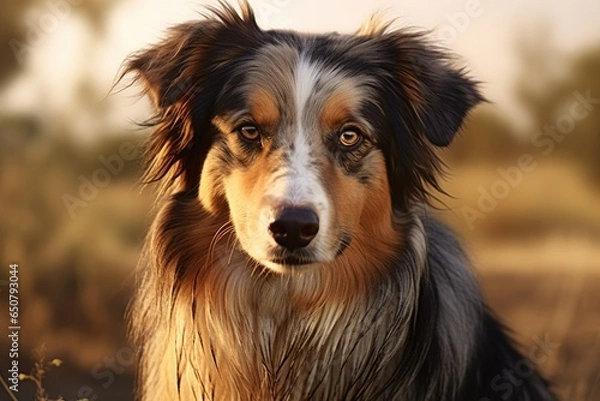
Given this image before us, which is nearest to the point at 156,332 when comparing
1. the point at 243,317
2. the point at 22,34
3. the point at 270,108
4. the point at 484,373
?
the point at 243,317

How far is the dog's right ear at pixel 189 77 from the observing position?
4.01 m

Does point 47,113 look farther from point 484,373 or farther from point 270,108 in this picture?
point 484,373

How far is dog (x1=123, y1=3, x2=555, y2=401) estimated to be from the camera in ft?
12.8

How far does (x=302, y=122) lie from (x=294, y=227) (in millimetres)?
528

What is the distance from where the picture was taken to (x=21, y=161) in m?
5.54

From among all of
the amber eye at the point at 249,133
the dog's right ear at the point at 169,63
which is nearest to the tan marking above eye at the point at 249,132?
Answer: the amber eye at the point at 249,133

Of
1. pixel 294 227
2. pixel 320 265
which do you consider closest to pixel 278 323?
pixel 320 265

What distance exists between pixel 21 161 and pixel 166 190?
1745 millimetres

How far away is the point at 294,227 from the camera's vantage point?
346 cm

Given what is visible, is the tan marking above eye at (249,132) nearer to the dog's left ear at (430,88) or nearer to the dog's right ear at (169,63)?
the dog's right ear at (169,63)

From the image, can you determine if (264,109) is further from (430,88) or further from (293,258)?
(430,88)

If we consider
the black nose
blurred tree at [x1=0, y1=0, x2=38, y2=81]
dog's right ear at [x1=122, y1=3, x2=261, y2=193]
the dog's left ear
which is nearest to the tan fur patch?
dog's right ear at [x1=122, y1=3, x2=261, y2=193]

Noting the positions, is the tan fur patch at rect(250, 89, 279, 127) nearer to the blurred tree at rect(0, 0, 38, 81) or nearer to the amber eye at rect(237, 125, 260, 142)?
the amber eye at rect(237, 125, 260, 142)

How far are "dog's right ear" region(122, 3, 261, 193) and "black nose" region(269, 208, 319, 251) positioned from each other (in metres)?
0.70
